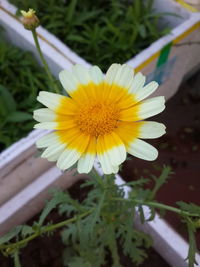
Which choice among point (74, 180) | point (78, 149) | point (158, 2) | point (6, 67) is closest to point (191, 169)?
point (74, 180)

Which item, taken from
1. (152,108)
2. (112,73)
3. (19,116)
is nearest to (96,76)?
(112,73)

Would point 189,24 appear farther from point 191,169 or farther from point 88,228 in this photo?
point 88,228

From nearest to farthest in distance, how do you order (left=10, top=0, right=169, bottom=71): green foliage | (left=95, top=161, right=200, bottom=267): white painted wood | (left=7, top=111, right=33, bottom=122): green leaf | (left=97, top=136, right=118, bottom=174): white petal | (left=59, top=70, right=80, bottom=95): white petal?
(left=97, top=136, right=118, bottom=174): white petal, (left=59, top=70, right=80, bottom=95): white petal, (left=95, top=161, right=200, bottom=267): white painted wood, (left=7, top=111, right=33, bottom=122): green leaf, (left=10, top=0, right=169, bottom=71): green foliage

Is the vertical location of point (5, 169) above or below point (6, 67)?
below

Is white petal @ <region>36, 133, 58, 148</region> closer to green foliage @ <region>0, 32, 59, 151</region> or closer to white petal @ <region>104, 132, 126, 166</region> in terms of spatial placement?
white petal @ <region>104, 132, 126, 166</region>

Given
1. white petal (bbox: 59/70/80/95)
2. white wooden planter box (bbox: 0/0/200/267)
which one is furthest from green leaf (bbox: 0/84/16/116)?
white petal (bbox: 59/70/80/95)

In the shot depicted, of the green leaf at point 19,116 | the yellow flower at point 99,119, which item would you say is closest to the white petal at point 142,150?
the yellow flower at point 99,119
